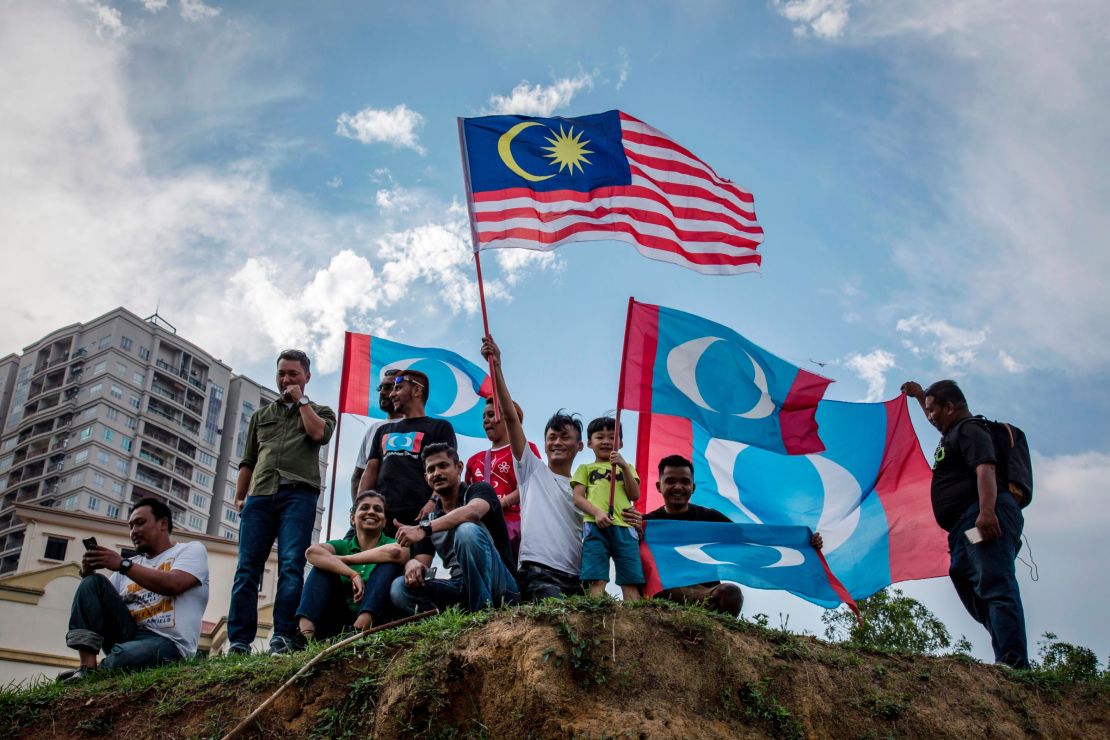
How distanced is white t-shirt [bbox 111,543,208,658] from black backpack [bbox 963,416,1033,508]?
6.44 metres

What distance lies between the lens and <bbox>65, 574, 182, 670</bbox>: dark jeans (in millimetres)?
7582

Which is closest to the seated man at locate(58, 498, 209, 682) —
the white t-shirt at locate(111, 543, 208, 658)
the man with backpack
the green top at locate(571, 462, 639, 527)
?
the white t-shirt at locate(111, 543, 208, 658)

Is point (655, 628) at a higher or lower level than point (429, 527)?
lower

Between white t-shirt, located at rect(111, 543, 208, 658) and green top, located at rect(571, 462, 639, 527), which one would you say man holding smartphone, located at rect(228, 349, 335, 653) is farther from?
green top, located at rect(571, 462, 639, 527)

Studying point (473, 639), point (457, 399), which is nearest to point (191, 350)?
point (457, 399)

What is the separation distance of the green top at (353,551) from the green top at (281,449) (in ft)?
2.64

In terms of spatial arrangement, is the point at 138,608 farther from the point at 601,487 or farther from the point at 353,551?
the point at 601,487

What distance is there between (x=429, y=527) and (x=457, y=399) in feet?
18.8

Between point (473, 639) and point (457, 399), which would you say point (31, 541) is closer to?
point (457, 399)

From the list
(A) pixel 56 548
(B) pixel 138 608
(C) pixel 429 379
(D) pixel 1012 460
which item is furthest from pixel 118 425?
(D) pixel 1012 460

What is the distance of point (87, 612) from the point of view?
25.1 feet

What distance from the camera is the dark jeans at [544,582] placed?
7.27 m

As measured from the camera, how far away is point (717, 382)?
9547mm

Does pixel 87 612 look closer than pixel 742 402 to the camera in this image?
Yes
